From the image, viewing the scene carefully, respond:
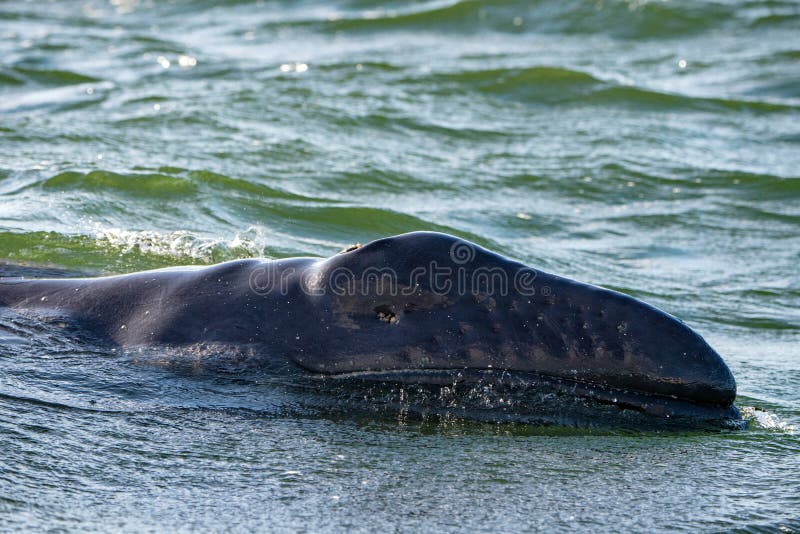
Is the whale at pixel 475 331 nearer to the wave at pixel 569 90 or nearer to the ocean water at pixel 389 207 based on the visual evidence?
the ocean water at pixel 389 207

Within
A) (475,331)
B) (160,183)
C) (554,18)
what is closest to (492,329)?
(475,331)

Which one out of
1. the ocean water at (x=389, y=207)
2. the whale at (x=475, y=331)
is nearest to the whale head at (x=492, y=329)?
the whale at (x=475, y=331)

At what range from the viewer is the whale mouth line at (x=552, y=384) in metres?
4.12

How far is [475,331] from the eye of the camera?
13.6ft

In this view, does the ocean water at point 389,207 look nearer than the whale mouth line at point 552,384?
Yes

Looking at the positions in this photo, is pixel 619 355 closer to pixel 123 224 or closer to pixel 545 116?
pixel 123 224

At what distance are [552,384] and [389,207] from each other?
5053 millimetres

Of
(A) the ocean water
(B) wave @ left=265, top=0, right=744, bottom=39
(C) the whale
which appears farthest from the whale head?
(B) wave @ left=265, top=0, right=744, bottom=39

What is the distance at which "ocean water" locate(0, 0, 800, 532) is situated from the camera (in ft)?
12.0

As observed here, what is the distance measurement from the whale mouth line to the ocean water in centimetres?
Answer: 10

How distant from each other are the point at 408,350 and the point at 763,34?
52.0 feet

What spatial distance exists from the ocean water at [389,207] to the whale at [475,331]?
0.15 meters

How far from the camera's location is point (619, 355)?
4.10 m

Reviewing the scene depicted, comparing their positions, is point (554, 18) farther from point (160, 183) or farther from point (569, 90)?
point (160, 183)
